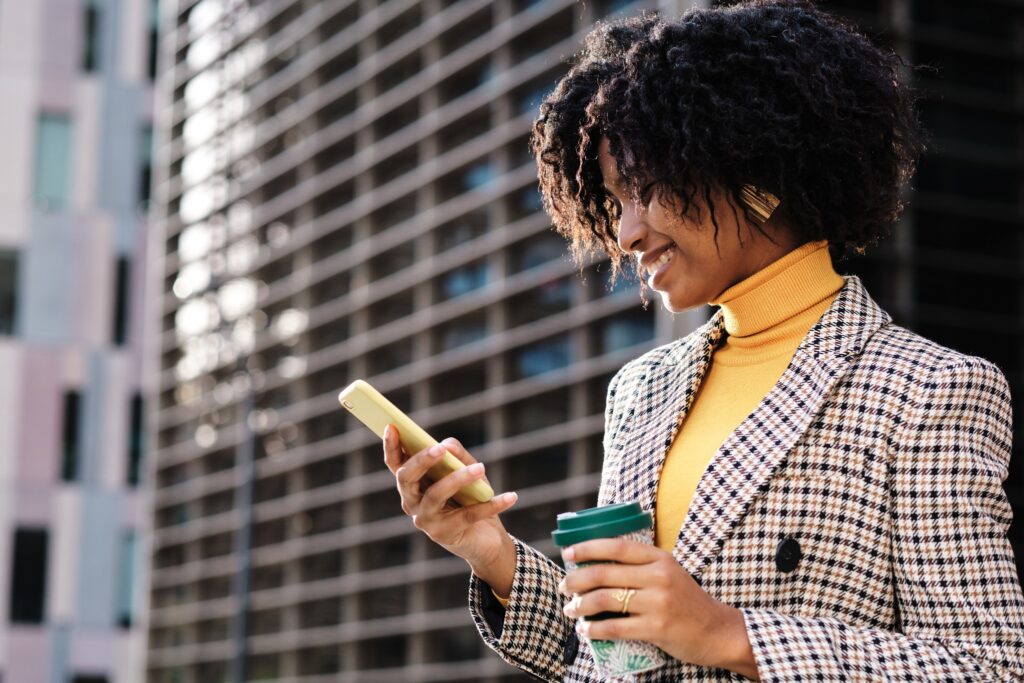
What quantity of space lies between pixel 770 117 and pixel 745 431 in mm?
405

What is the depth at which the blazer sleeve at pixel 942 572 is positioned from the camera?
180 centimetres

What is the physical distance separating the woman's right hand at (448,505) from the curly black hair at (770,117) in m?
0.44

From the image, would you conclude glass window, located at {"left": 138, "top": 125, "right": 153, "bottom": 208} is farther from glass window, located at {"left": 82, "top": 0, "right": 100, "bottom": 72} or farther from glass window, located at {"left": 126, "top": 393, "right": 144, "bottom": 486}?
glass window, located at {"left": 126, "top": 393, "right": 144, "bottom": 486}

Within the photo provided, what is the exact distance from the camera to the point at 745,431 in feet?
6.66

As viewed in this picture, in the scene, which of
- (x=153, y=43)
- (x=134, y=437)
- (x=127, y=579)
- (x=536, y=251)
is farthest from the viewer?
(x=536, y=251)

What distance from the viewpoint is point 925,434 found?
6.26 feet

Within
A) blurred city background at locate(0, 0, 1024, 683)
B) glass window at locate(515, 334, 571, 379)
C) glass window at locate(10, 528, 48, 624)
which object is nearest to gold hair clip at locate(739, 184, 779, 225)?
blurred city background at locate(0, 0, 1024, 683)

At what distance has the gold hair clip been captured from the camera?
2105 millimetres

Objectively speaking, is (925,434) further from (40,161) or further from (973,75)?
(973,75)

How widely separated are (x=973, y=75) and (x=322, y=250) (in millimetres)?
15330

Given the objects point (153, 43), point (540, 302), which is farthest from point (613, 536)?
point (540, 302)

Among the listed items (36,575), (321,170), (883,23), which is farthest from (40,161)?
(321,170)

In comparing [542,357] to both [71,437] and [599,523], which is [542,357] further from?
[599,523]

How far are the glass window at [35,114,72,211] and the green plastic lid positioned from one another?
17770 millimetres
